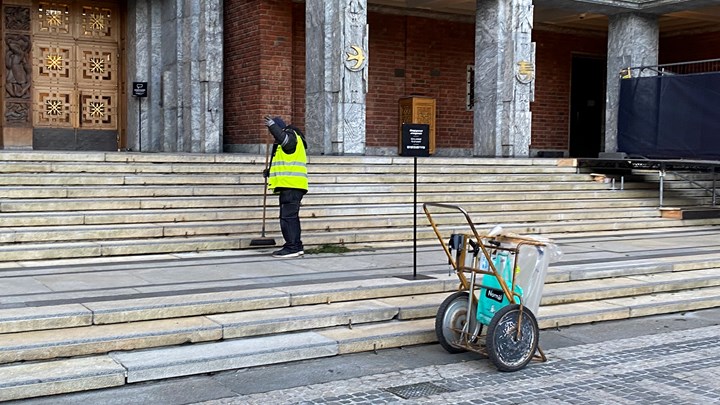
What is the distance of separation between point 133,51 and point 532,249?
51.3 feet

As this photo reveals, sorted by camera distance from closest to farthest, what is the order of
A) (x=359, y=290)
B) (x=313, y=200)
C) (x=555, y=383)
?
(x=555, y=383), (x=359, y=290), (x=313, y=200)

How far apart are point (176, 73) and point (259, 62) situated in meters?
2.00

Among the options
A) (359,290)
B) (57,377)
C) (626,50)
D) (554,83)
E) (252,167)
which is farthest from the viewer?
(554,83)

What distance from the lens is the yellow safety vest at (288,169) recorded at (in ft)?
32.3

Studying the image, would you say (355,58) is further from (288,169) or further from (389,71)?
(288,169)

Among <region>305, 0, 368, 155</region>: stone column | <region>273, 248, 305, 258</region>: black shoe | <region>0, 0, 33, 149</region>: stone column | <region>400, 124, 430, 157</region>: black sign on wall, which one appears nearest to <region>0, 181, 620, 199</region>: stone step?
<region>273, 248, 305, 258</region>: black shoe

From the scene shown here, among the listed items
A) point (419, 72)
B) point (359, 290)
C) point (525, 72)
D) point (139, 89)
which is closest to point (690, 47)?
point (419, 72)

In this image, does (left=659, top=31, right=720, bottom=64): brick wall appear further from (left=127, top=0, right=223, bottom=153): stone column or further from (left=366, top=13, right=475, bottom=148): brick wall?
(left=127, top=0, right=223, bottom=153): stone column

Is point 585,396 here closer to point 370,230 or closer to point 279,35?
point 370,230

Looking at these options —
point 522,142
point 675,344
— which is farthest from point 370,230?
point 522,142

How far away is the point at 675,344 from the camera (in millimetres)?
7395

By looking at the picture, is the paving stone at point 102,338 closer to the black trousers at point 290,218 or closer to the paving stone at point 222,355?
the paving stone at point 222,355

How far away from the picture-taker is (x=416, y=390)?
586 centimetres

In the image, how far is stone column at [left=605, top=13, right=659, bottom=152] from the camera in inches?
832
